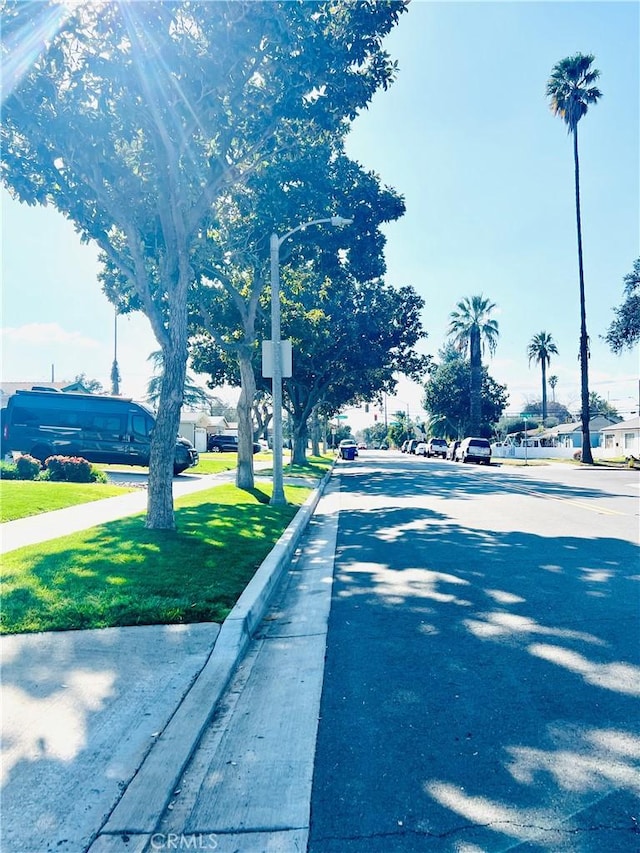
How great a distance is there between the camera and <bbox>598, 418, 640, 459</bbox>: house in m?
51.3

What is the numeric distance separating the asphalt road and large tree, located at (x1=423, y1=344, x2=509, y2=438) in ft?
204

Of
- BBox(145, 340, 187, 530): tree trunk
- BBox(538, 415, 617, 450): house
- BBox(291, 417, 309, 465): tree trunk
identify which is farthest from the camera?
BBox(538, 415, 617, 450): house

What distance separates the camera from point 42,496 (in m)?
14.1

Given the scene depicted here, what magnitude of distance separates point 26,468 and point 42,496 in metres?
4.98

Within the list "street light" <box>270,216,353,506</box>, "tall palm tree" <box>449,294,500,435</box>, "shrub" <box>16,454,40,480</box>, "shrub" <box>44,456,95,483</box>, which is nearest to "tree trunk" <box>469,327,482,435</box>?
"tall palm tree" <box>449,294,500,435</box>

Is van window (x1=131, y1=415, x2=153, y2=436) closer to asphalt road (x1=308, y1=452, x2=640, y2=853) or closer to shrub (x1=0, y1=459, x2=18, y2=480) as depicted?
shrub (x1=0, y1=459, x2=18, y2=480)

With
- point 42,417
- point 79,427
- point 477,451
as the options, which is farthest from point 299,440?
point 42,417

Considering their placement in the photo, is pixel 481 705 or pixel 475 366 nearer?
pixel 481 705

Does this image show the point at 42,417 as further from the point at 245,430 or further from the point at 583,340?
the point at 583,340

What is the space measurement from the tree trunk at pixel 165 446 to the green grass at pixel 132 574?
32cm

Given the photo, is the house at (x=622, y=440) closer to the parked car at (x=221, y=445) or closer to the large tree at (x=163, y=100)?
the parked car at (x=221, y=445)

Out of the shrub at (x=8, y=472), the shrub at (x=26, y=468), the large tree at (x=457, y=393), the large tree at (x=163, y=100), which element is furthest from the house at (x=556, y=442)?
the large tree at (x=163, y=100)

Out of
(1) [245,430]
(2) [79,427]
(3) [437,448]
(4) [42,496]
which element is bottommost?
(4) [42,496]

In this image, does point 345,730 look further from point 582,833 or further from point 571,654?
point 571,654
